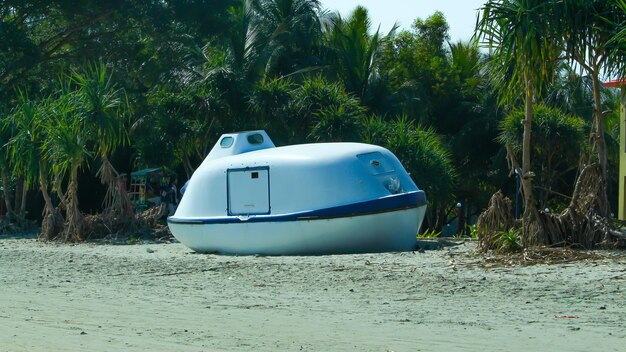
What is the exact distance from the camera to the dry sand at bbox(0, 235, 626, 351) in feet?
29.2

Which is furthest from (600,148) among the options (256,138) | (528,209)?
(256,138)

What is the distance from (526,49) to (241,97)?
1477 centimetres

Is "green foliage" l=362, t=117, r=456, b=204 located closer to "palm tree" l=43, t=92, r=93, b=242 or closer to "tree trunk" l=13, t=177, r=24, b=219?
"palm tree" l=43, t=92, r=93, b=242

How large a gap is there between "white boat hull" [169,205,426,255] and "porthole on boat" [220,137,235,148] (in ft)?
6.40

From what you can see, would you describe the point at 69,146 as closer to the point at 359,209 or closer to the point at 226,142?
the point at 226,142

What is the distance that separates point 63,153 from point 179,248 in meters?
4.22

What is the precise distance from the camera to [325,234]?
17.4m

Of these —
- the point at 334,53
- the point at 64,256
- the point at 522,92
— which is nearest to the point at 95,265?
the point at 64,256

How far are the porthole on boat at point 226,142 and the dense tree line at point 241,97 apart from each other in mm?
4592

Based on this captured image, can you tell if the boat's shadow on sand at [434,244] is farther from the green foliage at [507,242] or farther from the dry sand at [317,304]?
the green foliage at [507,242]

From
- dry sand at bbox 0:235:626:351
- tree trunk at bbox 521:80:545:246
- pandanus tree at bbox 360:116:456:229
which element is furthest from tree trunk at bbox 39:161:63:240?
tree trunk at bbox 521:80:545:246

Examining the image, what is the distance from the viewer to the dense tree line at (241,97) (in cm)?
2425

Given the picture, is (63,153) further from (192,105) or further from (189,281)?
(189,281)

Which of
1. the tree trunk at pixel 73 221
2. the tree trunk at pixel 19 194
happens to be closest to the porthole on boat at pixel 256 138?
the tree trunk at pixel 73 221
